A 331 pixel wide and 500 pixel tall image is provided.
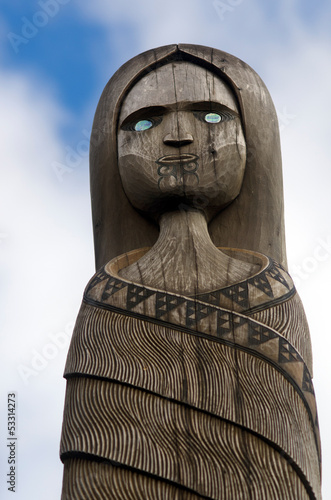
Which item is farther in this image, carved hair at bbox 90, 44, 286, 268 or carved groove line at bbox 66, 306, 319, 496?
carved hair at bbox 90, 44, 286, 268

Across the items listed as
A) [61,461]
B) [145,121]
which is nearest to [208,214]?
[145,121]

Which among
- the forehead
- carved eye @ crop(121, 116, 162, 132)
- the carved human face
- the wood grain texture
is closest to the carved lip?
the carved human face

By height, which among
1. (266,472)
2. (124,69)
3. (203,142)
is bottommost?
(266,472)

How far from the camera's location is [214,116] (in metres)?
6.74

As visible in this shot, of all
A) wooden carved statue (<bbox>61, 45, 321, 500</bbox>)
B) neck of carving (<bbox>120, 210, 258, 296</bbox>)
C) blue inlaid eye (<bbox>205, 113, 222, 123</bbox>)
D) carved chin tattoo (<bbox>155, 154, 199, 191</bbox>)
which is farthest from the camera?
blue inlaid eye (<bbox>205, 113, 222, 123</bbox>)

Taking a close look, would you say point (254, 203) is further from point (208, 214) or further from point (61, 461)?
point (61, 461)

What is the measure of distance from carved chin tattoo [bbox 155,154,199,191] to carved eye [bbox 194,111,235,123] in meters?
0.39

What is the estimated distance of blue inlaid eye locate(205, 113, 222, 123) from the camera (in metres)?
6.71

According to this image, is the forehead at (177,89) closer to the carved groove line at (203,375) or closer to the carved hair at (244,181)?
the carved hair at (244,181)

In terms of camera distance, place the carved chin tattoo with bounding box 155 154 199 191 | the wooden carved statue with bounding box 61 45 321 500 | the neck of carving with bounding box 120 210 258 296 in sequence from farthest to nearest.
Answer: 1. the carved chin tattoo with bounding box 155 154 199 191
2. the neck of carving with bounding box 120 210 258 296
3. the wooden carved statue with bounding box 61 45 321 500

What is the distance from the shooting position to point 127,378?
5.40 metres

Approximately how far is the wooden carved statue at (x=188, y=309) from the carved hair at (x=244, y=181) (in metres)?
0.01

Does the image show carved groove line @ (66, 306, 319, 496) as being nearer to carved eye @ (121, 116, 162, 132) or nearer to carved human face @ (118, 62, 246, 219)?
carved human face @ (118, 62, 246, 219)

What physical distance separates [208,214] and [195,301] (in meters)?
1.10
